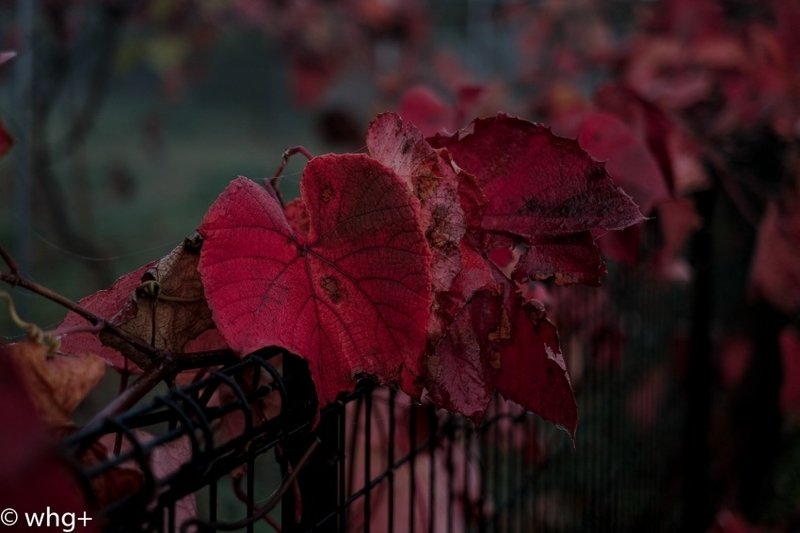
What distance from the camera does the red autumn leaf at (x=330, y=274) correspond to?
417mm

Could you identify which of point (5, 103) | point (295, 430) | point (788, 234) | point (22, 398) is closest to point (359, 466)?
point (295, 430)

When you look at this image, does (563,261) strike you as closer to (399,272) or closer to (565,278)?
(565,278)

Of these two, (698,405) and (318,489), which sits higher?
(318,489)

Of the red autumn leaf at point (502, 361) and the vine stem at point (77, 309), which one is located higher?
the vine stem at point (77, 309)

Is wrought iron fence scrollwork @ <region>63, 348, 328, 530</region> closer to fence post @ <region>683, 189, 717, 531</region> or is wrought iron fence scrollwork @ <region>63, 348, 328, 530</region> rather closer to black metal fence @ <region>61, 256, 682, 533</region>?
black metal fence @ <region>61, 256, 682, 533</region>

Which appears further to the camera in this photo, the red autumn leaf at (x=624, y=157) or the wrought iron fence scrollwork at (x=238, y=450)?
the red autumn leaf at (x=624, y=157)

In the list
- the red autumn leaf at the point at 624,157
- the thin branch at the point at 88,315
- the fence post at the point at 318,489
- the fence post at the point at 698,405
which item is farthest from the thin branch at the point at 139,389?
the fence post at the point at 698,405

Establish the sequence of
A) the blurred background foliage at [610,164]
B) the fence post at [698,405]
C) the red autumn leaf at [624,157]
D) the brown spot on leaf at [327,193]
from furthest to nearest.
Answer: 1. the fence post at [698,405]
2. the blurred background foliage at [610,164]
3. the red autumn leaf at [624,157]
4. the brown spot on leaf at [327,193]

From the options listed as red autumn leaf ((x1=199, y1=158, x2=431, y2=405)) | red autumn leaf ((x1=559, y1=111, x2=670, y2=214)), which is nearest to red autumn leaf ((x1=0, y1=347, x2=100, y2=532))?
red autumn leaf ((x1=199, y1=158, x2=431, y2=405))

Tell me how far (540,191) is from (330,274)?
173 mm

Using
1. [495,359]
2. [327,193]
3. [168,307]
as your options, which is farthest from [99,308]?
[495,359]

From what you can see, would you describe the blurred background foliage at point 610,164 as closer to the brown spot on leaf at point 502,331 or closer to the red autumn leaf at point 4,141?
the red autumn leaf at point 4,141

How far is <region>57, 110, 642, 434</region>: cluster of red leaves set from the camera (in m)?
0.42

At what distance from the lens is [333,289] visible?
0.46 m
